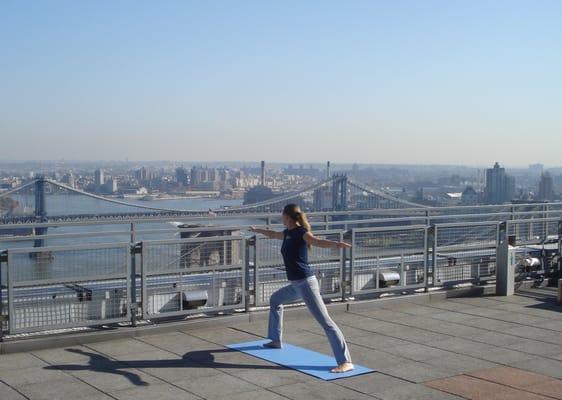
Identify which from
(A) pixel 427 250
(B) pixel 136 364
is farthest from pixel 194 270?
(A) pixel 427 250

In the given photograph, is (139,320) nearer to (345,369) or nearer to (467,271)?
(345,369)

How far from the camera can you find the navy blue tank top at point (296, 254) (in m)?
7.73

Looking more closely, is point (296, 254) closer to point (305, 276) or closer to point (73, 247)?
point (305, 276)

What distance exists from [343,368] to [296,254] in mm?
1207

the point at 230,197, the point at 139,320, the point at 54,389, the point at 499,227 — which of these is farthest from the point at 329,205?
the point at 54,389

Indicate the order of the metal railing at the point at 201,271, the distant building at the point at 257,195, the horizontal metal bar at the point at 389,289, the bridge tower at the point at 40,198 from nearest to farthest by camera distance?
the metal railing at the point at 201,271 < the horizontal metal bar at the point at 389,289 < the bridge tower at the point at 40,198 < the distant building at the point at 257,195

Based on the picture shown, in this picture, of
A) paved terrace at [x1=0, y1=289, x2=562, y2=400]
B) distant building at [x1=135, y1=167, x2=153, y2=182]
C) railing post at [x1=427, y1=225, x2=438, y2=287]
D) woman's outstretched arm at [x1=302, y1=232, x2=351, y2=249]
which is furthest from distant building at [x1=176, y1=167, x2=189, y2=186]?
woman's outstretched arm at [x1=302, y1=232, x2=351, y2=249]

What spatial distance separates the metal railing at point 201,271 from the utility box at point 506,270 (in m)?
0.39

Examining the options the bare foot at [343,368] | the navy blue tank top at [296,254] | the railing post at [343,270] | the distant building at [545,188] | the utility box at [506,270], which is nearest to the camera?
the bare foot at [343,368]

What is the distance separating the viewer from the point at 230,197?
1563 inches

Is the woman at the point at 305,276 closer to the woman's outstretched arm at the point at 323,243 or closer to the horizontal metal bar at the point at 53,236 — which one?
the woman's outstretched arm at the point at 323,243

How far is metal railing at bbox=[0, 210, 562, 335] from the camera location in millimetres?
8578

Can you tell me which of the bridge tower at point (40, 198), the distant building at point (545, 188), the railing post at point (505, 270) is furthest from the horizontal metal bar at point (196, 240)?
the distant building at point (545, 188)

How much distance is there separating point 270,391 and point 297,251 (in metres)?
1.45
